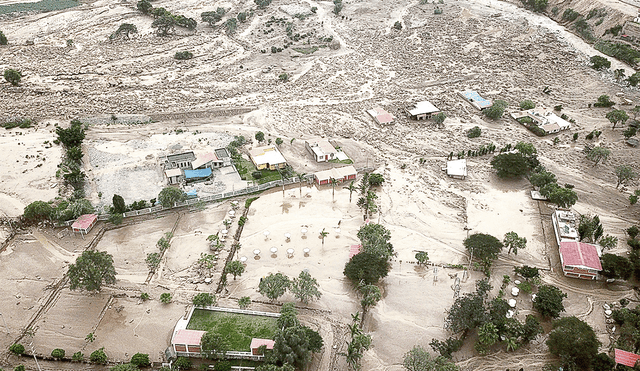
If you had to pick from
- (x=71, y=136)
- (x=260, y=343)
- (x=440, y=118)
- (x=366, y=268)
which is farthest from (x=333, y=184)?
(x=71, y=136)

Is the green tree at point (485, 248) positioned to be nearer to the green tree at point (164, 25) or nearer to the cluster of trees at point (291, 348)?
the cluster of trees at point (291, 348)

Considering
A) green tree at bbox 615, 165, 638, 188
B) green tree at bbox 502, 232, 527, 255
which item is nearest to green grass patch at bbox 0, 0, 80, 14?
green tree at bbox 502, 232, 527, 255

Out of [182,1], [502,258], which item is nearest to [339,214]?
[502,258]

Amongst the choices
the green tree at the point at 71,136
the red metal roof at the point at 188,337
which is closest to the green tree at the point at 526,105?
the red metal roof at the point at 188,337

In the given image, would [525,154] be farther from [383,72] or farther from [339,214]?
[383,72]

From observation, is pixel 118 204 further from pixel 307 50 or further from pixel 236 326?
pixel 307 50

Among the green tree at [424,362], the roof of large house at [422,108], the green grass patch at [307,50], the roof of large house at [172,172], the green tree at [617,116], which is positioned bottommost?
the green grass patch at [307,50]
